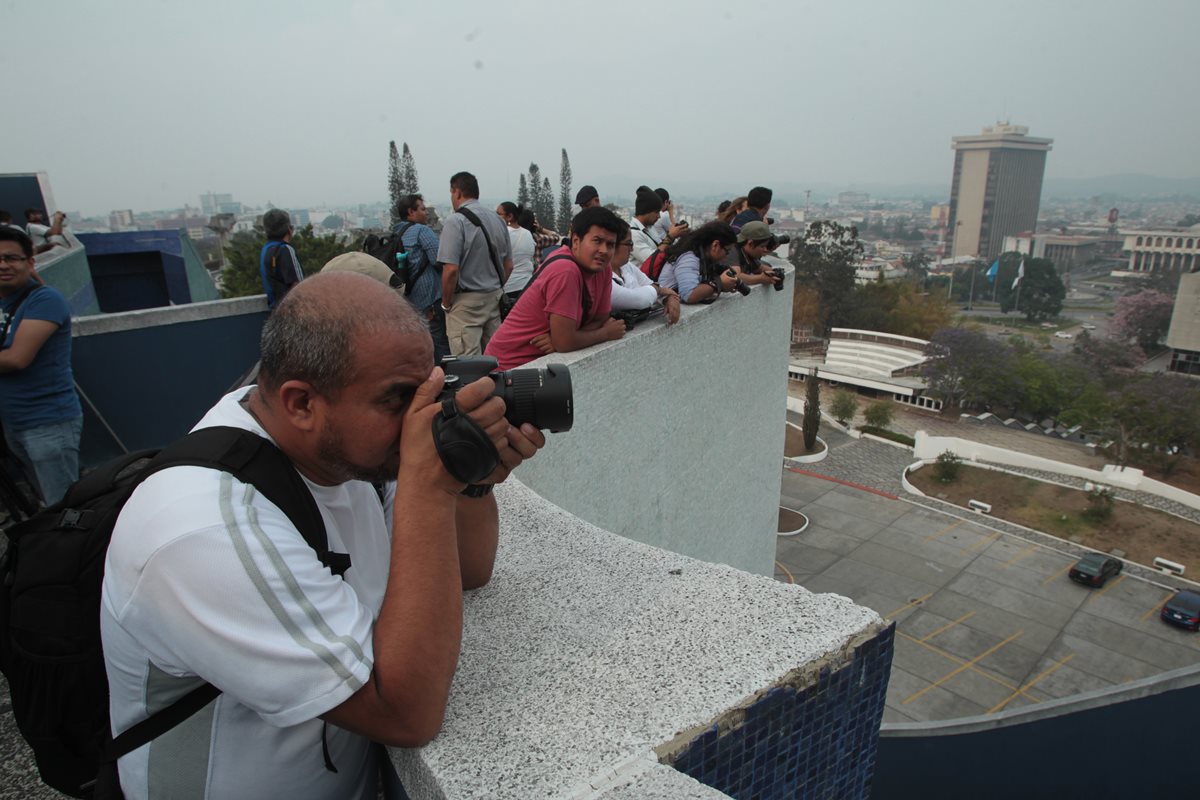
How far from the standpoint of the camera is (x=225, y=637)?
0.98 m

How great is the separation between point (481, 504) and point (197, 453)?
0.62 m

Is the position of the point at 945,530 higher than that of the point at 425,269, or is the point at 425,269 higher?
the point at 425,269

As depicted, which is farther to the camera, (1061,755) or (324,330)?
(1061,755)

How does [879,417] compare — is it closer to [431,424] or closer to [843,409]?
[843,409]

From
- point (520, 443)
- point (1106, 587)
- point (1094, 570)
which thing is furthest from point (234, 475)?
point (1106, 587)

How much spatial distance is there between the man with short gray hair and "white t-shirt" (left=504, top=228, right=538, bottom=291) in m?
1.71

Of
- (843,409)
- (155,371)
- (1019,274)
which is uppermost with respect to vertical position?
(155,371)

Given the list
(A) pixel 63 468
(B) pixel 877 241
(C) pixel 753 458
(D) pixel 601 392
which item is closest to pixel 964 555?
(C) pixel 753 458

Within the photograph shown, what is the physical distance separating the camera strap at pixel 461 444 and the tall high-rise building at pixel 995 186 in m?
123

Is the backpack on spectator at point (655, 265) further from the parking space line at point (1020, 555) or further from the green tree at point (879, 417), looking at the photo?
the green tree at point (879, 417)

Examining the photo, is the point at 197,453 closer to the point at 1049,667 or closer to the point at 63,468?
the point at 63,468

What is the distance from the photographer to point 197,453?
1102 mm

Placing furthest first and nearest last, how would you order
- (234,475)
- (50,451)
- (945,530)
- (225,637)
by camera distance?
1. (945,530)
2. (50,451)
3. (234,475)
4. (225,637)

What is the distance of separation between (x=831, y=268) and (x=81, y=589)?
58.7 metres
